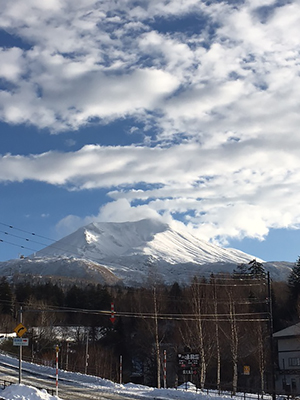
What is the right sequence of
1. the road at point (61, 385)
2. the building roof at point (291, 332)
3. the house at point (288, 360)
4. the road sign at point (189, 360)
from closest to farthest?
the road at point (61, 385)
the road sign at point (189, 360)
the house at point (288, 360)
the building roof at point (291, 332)

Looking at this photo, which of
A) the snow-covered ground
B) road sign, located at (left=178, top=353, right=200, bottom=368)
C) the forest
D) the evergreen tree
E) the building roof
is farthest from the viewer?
the evergreen tree

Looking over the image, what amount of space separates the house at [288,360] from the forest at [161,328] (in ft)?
6.93

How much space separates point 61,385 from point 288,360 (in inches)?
1615

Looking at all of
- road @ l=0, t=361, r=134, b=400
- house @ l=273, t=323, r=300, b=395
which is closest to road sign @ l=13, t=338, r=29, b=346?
road @ l=0, t=361, r=134, b=400

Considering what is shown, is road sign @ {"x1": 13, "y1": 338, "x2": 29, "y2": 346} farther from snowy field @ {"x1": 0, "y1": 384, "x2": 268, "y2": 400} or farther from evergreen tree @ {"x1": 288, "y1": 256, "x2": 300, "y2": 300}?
evergreen tree @ {"x1": 288, "y1": 256, "x2": 300, "y2": 300}

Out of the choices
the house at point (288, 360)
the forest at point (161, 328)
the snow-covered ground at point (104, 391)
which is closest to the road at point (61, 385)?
the snow-covered ground at point (104, 391)

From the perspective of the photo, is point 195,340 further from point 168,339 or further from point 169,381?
point 168,339

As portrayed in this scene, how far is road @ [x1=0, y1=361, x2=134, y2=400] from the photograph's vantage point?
3148 cm

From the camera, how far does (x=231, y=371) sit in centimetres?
6662

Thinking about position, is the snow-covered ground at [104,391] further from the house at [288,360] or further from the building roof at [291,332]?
the house at [288,360]

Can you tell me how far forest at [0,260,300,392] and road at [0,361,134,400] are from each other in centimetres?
839

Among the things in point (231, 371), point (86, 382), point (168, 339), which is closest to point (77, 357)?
point (168, 339)

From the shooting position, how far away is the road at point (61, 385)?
1240 inches

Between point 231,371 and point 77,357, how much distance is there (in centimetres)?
2134
